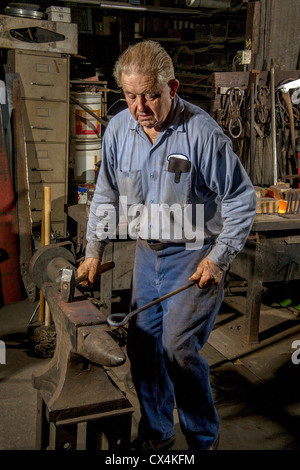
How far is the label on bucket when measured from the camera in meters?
5.46

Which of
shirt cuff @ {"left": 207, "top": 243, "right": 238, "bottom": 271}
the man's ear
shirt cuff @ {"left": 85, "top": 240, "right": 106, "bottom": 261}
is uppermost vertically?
the man's ear

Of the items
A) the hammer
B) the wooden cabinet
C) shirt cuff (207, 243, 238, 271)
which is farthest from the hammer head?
the wooden cabinet

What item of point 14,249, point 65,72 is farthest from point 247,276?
point 65,72

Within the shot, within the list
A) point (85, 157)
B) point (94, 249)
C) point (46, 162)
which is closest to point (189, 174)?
point (94, 249)

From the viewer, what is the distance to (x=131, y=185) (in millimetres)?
2572

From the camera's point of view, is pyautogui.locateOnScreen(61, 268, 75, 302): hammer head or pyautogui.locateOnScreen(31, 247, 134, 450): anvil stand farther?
pyautogui.locateOnScreen(61, 268, 75, 302): hammer head

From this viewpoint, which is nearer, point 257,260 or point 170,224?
point 170,224

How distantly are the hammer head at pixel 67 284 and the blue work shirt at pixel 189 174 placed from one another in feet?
1.39

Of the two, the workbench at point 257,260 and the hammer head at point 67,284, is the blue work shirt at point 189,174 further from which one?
the workbench at point 257,260

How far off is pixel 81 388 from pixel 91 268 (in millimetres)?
627

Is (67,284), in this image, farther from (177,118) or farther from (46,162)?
(46,162)

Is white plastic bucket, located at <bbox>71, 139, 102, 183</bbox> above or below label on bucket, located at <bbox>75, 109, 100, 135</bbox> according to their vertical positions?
below

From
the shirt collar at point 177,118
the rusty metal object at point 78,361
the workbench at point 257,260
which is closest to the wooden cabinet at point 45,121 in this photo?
the workbench at point 257,260

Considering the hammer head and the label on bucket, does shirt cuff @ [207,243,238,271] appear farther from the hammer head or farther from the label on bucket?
the label on bucket
